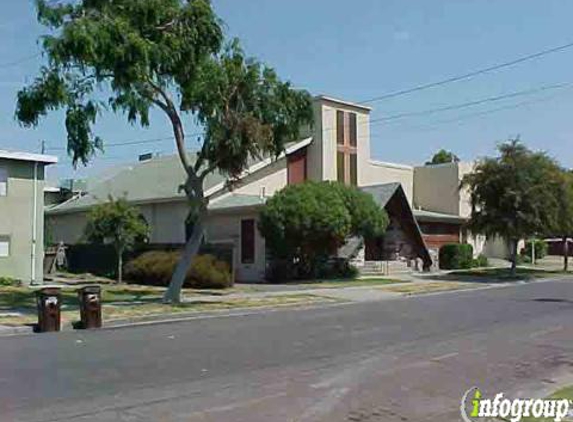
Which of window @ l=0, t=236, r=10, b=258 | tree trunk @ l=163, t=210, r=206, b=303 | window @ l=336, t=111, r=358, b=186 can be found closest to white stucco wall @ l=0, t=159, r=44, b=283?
window @ l=0, t=236, r=10, b=258

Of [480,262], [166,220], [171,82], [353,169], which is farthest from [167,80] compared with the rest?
[480,262]

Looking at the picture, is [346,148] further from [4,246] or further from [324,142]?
[4,246]

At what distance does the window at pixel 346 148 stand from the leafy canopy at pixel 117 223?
1547cm

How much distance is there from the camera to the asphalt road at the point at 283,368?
894 cm

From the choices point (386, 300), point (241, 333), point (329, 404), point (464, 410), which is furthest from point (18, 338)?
point (386, 300)

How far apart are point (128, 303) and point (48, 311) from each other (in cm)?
639

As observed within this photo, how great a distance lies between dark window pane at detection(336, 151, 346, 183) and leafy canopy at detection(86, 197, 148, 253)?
49.6 ft

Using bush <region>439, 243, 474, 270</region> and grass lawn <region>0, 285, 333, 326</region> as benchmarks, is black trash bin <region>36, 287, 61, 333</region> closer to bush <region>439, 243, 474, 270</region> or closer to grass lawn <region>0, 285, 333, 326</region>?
grass lawn <region>0, 285, 333, 326</region>

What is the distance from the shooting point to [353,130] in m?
49.7

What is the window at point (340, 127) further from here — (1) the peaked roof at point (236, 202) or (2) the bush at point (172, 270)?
(2) the bush at point (172, 270)

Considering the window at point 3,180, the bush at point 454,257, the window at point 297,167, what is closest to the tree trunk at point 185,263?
the window at point 3,180

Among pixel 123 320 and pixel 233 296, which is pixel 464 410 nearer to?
pixel 123 320

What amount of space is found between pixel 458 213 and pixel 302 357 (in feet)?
147

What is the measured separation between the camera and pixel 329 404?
9203 mm
